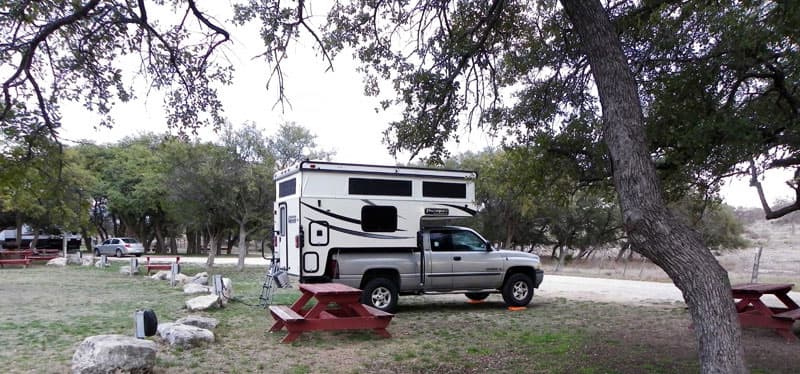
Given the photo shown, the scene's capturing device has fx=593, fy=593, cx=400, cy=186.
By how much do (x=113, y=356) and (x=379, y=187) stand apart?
637 cm

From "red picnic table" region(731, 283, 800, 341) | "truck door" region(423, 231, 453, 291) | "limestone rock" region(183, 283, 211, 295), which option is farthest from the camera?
"limestone rock" region(183, 283, 211, 295)

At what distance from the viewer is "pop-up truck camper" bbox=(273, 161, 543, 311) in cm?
1098

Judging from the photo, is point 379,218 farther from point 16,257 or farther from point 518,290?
point 16,257

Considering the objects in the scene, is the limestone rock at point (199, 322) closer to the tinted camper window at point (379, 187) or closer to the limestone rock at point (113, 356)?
the limestone rock at point (113, 356)

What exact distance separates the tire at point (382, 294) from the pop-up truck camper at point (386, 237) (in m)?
0.02

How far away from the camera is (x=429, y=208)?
11.7 meters

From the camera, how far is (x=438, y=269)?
1165 centimetres

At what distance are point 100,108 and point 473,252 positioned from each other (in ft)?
23.9

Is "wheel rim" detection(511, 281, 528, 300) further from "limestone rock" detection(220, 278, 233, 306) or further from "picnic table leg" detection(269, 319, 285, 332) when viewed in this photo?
"limestone rock" detection(220, 278, 233, 306)

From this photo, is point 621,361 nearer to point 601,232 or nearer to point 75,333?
point 75,333

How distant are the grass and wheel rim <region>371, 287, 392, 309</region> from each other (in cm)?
38

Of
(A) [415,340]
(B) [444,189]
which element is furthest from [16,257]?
(A) [415,340]

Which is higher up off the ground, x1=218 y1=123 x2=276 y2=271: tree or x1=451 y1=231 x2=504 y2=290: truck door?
x1=218 y1=123 x2=276 y2=271: tree

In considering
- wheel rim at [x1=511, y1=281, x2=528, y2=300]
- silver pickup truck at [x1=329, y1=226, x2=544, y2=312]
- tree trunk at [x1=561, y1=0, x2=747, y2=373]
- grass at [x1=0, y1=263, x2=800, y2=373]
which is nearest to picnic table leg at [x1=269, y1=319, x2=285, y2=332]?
grass at [x1=0, y1=263, x2=800, y2=373]
